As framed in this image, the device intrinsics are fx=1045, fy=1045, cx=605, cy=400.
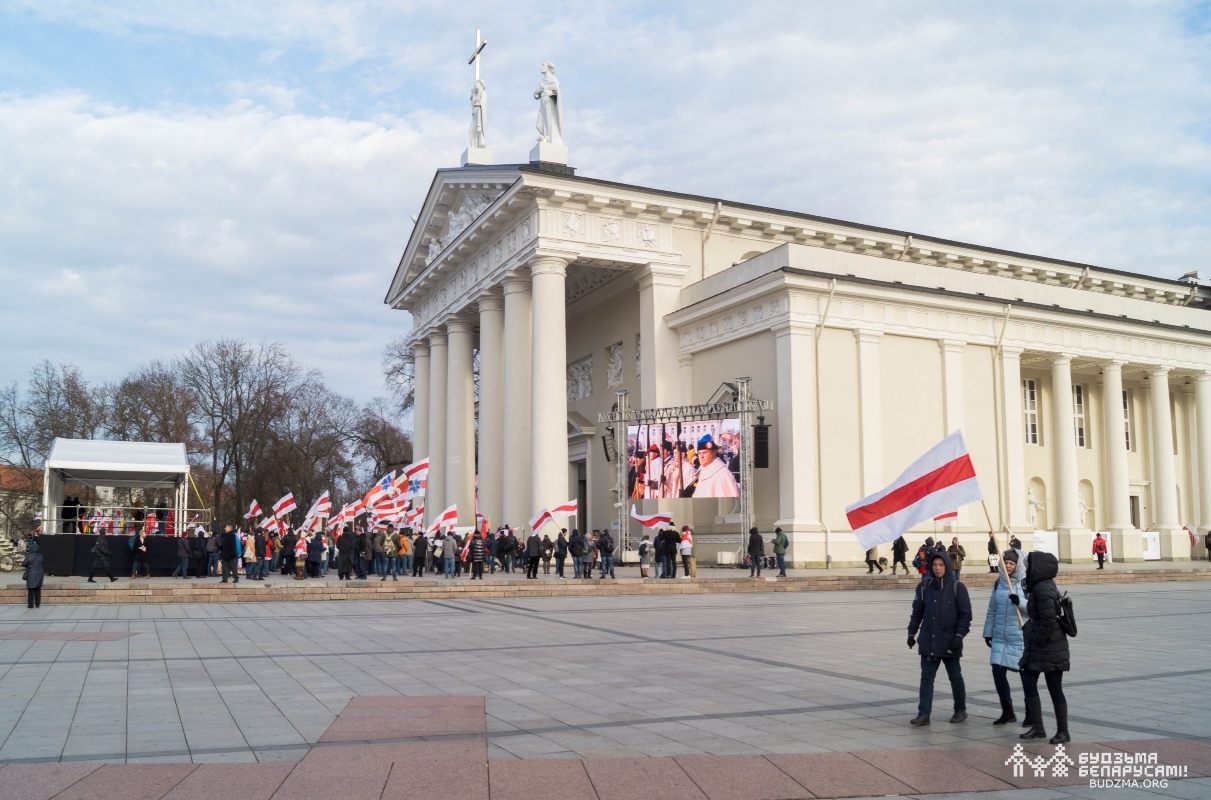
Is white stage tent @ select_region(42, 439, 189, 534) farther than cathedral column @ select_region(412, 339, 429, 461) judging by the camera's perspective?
No

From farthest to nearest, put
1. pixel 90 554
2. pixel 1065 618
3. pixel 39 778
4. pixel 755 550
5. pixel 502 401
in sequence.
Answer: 1. pixel 502 401
2. pixel 90 554
3. pixel 755 550
4. pixel 1065 618
5. pixel 39 778

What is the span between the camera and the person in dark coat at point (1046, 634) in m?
7.18

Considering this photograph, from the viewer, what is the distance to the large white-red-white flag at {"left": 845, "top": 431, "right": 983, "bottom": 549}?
972 cm

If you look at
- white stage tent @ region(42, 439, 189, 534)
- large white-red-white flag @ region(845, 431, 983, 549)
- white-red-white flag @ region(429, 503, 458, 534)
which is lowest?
white-red-white flag @ region(429, 503, 458, 534)

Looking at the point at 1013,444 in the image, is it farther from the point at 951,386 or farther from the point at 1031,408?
the point at 1031,408

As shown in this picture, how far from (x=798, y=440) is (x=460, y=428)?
17010mm

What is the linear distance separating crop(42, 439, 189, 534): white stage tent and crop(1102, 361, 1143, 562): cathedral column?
3149cm

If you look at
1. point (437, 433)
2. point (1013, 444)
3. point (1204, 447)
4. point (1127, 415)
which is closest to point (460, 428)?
point (437, 433)

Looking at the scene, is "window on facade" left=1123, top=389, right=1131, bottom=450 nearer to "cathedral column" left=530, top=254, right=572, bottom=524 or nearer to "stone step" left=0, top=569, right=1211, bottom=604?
"stone step" left=0, top=569, right=1211, bottom=604

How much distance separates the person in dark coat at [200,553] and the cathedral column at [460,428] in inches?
511

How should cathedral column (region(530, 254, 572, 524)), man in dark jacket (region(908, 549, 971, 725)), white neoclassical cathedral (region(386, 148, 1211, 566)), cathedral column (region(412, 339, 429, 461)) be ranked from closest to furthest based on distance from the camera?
man in dark jacket (region(908, 549, 971, 725)), white neoclassical cathedral (region(386, 148, 1211, 566)), cathedral column (region(530, 254, 572, 524)), cathedral column (region(412, 339, 429, 461))

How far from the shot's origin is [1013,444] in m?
34.4

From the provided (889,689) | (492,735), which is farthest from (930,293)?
(492,735)

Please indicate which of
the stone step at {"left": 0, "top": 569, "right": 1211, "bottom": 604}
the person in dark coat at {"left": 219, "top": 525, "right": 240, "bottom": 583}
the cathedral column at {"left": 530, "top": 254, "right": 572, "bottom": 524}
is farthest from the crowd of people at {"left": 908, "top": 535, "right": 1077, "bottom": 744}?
the cathedral column at {"left": 530, "top": 254, "right": 572, "bottom": 524}
